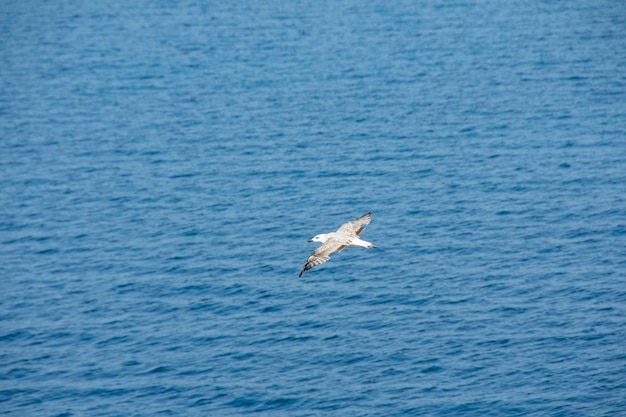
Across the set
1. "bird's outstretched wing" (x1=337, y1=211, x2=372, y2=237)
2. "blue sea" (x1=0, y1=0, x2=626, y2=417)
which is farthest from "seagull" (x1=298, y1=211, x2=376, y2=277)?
"blue sea" (x1=0, y1=0, x2=626, y2=417)

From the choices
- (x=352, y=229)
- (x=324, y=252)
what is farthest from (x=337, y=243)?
(x=352, y=229)

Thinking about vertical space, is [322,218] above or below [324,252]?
above

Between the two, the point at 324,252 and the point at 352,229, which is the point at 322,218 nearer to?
the point at 352,229

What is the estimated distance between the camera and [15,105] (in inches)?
4397

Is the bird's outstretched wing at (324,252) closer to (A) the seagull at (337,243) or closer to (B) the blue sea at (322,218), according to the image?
(A) the seagull at (337,243)

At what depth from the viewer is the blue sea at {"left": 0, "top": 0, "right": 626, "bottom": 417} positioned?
63.1 meters

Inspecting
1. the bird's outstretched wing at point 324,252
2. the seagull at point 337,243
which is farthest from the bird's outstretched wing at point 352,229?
the bird's outstretched wing at point 324,252

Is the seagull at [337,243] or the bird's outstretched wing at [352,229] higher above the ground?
the bird's outstretched wing at [352,229]

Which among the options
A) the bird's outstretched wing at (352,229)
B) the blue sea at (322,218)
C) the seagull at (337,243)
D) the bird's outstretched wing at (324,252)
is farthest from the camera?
the blue sea at (322,218)

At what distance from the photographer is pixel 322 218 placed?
260 feet

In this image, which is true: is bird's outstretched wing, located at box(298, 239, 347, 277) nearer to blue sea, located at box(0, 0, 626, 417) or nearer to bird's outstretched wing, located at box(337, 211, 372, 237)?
bird's outstretched wing, located at box(337, 211, 372, 237)

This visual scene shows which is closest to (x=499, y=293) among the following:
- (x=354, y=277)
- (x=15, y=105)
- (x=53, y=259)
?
(x=354, y=277)

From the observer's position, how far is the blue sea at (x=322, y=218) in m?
63.1

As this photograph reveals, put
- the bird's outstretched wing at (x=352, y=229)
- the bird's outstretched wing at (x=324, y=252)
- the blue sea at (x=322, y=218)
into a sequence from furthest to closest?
1. the blue sea at (x=322, y=218)
2. the bird's outstretched wing at (x=352, y=229)
3. the bird's outstretched wing at (x=324, y=252)
